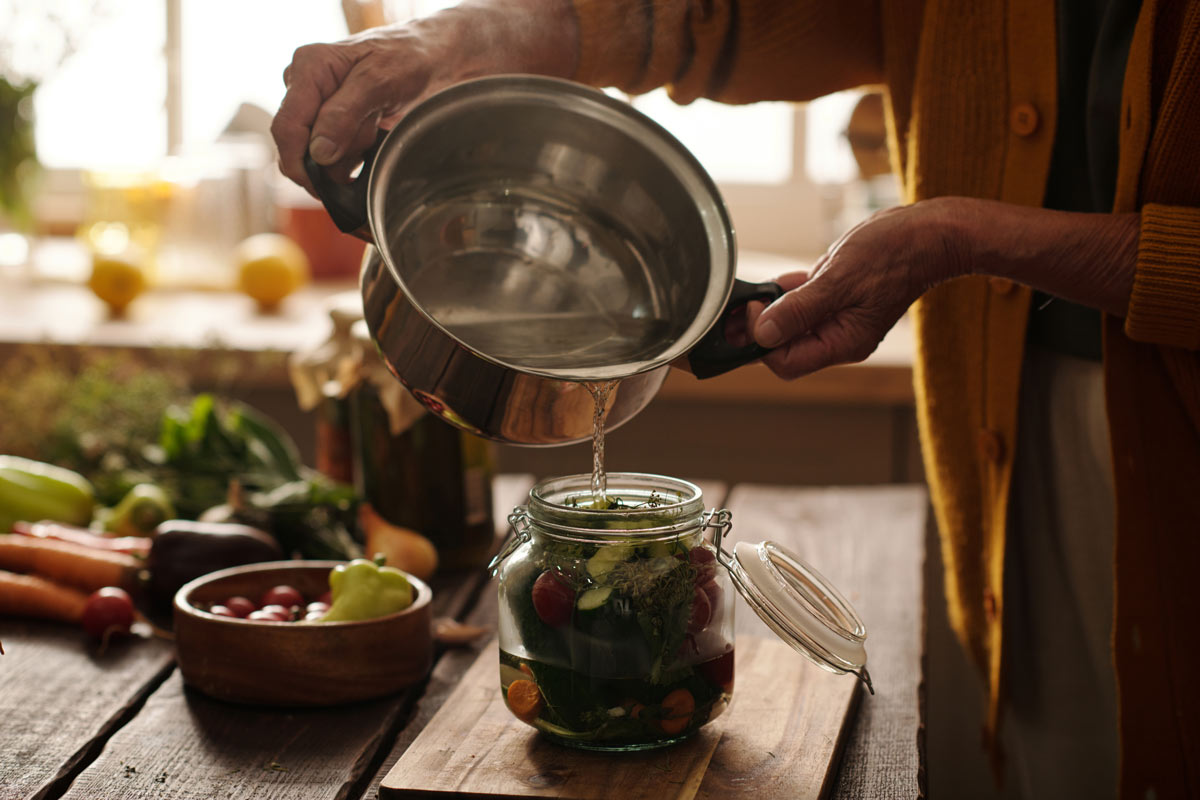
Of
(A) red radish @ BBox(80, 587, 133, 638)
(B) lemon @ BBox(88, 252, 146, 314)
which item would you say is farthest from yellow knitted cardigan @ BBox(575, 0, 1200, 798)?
(B) lemon @ BBox(88, 252, 146, 314)

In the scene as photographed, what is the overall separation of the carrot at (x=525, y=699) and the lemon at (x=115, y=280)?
167cm

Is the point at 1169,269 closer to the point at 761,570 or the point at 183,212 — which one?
the point at 761,570

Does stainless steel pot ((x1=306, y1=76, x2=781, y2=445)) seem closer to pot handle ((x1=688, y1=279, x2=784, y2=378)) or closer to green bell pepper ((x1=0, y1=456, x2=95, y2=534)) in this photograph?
pot handle ((x1=688, y1=279, x2=784, y2=378))

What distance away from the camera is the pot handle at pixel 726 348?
80cm

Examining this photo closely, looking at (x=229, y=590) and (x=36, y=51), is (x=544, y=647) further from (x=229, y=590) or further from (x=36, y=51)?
(x=36, y=51)

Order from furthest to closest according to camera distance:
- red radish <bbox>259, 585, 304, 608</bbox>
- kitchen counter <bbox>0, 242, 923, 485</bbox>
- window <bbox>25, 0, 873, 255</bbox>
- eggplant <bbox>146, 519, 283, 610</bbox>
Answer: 1. window <bbox>25, 0, 873, 255</bbox>
2. kitchen counter <bbox>0, 242, 923, 485</bbox>
3. eggplant <bbox>146, 519, 283, 610</bbox>
4. red radish <bbox>259, 585, 304, 608</bbox>

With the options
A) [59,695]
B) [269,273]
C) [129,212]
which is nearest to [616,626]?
[59,695]

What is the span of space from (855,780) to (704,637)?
0.14m

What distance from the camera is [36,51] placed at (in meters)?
2.48

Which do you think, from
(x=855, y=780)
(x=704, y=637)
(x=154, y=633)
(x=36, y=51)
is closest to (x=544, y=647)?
(x=704, y=637)

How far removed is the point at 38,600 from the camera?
1062 mm

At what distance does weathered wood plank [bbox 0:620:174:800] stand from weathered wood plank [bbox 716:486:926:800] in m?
0.48

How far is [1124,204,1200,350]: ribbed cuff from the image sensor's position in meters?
0.83

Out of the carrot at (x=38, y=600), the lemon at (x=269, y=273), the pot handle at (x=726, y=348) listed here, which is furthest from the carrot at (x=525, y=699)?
the lemon at (x=269, y=273)
